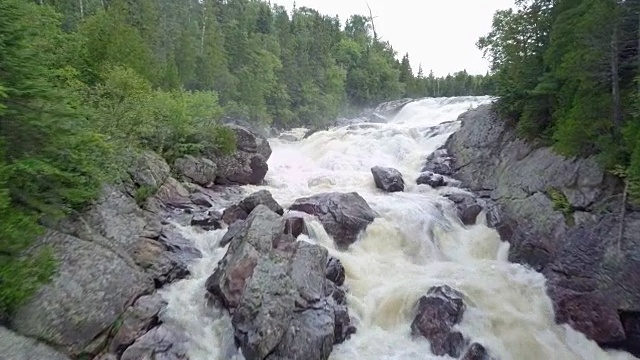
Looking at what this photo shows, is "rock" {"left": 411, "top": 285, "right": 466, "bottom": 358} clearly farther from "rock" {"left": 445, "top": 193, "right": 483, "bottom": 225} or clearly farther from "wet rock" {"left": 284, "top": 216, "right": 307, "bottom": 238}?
"rock" {"left": 445, "top": 193, "right": 483, "bottom": 225}

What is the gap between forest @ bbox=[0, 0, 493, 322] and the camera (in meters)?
7.82

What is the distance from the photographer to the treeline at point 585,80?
11.2m

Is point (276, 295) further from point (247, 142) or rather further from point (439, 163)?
point (439, 163)

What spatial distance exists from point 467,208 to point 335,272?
697 cm

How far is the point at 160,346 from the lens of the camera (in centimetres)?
848

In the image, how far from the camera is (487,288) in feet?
39.2

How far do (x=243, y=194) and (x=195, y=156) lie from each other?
8.48 feet

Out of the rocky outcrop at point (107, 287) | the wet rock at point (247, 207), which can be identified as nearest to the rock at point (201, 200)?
the wet rock at point (247, 207)

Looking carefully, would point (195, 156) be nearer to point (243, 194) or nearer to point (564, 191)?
point (243, 194)

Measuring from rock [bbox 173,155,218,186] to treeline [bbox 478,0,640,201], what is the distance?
12.8 meters

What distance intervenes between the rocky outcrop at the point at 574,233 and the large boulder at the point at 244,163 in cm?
1014

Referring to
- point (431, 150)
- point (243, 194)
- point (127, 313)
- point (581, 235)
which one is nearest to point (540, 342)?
point (581, 235)

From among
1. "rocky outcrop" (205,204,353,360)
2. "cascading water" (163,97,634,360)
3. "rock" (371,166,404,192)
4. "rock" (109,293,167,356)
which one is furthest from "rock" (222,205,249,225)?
"rock" (371,166,404,192)

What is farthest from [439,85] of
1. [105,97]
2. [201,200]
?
[105,97]
